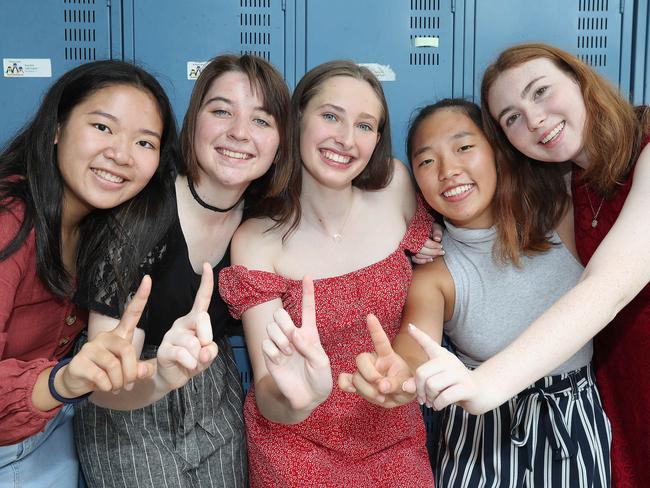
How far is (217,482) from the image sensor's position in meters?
1.62

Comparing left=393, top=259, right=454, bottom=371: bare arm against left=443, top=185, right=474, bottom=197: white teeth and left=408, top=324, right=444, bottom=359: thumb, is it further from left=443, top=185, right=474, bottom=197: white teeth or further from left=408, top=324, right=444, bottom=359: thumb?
left=408, top=324, right=444, bottom=359: thumb

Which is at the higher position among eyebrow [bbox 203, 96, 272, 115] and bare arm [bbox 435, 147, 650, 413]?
eyebrow [bbox 203, 96, 272, 115]

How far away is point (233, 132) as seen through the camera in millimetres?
1494

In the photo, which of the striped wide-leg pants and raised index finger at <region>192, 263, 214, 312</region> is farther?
the striped wide-leg pants

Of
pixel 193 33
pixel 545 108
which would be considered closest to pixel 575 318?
pixel 545 108

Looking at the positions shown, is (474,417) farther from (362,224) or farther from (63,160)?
(63,160)

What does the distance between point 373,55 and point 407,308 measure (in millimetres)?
732

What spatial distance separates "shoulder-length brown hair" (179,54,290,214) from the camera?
1.53 metres

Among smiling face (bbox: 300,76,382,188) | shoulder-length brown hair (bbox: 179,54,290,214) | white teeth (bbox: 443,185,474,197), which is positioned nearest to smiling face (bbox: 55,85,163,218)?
shoulder-length brown hair (bbox: 179,54,290,214)

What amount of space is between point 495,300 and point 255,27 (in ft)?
3.31

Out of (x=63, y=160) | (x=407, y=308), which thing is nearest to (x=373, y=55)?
(x=407, y=308)

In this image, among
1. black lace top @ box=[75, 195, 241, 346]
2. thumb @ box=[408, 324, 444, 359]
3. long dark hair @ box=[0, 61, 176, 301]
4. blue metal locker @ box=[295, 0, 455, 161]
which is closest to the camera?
thumb @ box=[408, 324, 444, 359]

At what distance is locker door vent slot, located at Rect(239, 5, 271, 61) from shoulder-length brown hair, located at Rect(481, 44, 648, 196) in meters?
0.66

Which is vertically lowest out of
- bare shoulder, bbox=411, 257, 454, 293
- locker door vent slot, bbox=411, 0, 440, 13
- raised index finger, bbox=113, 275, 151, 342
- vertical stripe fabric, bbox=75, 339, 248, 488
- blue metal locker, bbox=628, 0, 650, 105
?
vertical stripe fabric, bbox=75, 339, 248, 488
